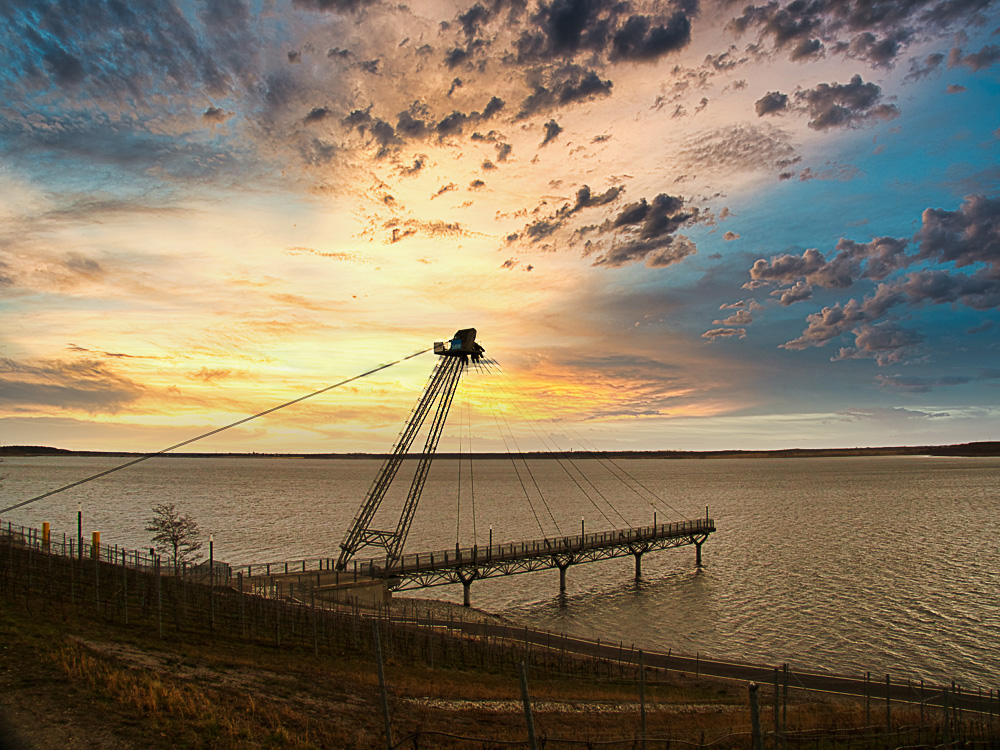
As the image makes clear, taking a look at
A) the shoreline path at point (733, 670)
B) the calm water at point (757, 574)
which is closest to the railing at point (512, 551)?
the calm water at point (757, 574)

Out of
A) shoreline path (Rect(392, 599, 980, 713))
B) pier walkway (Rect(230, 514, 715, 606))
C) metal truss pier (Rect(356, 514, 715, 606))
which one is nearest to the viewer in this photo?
shoreline path (Rect(392, 599, 980, 713))

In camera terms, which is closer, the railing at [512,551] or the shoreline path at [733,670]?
the shoreline path at [733,670]

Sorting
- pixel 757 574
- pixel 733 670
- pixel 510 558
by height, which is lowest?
pixel 757 574

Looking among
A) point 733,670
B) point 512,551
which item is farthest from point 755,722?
point 512,551

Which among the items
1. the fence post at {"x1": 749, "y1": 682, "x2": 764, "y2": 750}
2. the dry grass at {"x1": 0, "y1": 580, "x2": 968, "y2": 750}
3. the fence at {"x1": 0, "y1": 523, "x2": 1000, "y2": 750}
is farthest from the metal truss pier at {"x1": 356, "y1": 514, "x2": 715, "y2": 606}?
the fence post at {"x1": 749, "y1": 682, "x2": 764, "y2": 750}

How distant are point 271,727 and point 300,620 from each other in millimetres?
18873

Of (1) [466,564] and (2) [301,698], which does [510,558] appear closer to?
(1) [466,564]

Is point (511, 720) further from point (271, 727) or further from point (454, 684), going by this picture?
point (271, 727)

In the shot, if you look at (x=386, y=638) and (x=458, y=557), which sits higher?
(x=386, y=638)

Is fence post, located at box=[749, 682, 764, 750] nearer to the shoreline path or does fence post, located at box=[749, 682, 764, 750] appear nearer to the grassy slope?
the grassy slope

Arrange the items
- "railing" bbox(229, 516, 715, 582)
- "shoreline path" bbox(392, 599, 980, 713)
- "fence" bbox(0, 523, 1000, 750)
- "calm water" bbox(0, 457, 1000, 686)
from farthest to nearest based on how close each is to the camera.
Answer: "railing" bbox(229, 516, 715, 582)
"calm water" bbox(0, 457, 1000, 686)
"shoreline path" bbox(392, 599, 980, 713)
"fence" bbox(0, 523, 1000, 750)

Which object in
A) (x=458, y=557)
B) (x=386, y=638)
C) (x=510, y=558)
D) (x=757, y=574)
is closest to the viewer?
(x=386, y=638)

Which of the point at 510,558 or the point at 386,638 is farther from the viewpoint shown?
the point at 510,558

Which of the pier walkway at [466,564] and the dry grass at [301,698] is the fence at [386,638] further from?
the pier walkway at [466,564]
